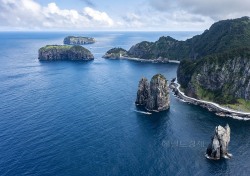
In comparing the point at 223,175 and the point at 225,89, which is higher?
the point at 225,89

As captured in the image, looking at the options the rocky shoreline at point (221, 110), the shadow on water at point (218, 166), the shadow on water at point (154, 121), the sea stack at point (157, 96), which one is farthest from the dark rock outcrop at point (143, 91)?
the shadow on water at point (218, 166)

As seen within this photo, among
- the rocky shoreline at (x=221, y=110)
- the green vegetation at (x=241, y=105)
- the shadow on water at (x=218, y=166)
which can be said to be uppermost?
the green vegetation at (x=241, y=105)

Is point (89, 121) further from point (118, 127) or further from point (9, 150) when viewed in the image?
point (9, 150)

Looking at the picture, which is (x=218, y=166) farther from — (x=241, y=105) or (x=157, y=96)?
(x=241, y=105)

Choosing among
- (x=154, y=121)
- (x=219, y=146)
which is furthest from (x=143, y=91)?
(x=219, y=146)

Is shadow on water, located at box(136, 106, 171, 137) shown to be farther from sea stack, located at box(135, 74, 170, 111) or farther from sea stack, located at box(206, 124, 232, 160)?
sea stack, located at box(206, 124, 232, 160)

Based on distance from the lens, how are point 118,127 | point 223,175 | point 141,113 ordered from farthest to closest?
point 141,113
point 118,127
point 223,175

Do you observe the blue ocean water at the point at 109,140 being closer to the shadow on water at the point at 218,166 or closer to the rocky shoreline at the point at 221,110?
the shadow on water at the point at 218,166

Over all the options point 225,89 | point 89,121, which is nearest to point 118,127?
point 89,121
